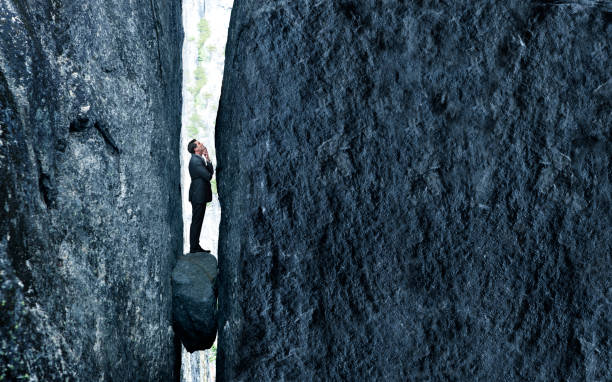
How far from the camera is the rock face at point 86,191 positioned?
2.06 metres

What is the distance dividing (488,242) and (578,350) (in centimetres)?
69

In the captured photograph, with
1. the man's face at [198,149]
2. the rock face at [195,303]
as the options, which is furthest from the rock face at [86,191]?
the man's face at [198,149]

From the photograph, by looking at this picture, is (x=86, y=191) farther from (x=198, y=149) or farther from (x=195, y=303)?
(x=198, y=149)

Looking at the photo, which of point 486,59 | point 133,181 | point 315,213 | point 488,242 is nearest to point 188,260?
point 133,181

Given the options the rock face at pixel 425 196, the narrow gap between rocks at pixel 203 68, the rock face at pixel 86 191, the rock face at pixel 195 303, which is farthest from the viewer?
the narrow gap between rocks at pixel 203 68

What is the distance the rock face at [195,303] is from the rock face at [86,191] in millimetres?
68

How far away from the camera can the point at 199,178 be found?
3.79m

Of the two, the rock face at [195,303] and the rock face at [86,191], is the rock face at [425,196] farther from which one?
the rock face at [86,191]

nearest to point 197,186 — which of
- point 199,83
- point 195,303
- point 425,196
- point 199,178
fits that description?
point 199,178

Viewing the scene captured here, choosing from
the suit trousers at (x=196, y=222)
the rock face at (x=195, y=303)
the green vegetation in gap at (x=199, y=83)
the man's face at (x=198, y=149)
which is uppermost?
the green vegetation in gap at (x=199, y=83)

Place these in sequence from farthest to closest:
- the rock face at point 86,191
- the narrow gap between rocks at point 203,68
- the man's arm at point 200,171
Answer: the narrow gap between rocks at point 203,68 < the man's arm at point 200,171 < the rock face at point 86,191

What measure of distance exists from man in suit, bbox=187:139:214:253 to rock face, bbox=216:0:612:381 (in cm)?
80

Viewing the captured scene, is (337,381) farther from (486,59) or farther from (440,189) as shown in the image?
(486,59)

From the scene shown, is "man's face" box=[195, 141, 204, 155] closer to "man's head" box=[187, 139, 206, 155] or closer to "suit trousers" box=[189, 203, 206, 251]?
"man's head" box=[187, 139, 206, 155]
